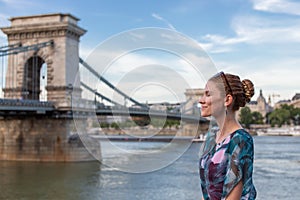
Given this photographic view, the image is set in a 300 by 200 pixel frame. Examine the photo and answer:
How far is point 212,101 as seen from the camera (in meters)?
1.56

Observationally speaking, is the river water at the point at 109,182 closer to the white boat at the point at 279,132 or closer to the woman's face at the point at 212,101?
the woman's face at the point at 212,101

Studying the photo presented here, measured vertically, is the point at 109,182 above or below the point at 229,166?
below

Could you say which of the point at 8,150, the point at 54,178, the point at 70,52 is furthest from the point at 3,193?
the point at 70,52

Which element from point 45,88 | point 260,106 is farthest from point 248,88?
point 260,106

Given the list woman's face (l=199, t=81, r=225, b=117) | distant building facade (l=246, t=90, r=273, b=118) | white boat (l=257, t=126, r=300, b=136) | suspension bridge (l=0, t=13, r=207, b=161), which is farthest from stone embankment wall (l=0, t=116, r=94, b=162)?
distant building facade (l=246, t=90, r=273, b=118)

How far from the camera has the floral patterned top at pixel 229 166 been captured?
1.46 m

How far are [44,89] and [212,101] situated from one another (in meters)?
21.3

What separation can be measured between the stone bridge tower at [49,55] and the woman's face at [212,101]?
1882 centimetres

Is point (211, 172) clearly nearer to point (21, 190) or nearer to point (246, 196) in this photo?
point (246, 196)

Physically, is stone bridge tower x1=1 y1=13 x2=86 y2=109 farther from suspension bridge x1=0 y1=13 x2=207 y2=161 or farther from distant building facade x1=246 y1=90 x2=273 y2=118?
distant building facade x1=246 y1=90 x2=273 y2=118

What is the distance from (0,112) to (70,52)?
4.52 metres

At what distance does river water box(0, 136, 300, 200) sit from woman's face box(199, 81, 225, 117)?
406 inches

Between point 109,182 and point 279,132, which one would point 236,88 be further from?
point 279,132

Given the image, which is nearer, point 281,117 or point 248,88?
point 248,88
